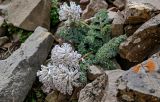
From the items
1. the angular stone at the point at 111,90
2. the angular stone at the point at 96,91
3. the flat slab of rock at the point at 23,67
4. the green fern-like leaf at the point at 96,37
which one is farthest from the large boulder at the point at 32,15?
the angular stone at the point at 96,91

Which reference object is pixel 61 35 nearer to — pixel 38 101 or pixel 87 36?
pixel 87 36

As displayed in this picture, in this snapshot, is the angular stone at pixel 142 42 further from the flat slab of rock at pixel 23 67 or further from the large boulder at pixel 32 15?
the large boulder at pixel 32 15

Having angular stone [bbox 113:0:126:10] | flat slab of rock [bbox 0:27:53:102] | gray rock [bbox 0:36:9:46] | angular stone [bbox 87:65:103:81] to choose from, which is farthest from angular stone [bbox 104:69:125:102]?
gray rock [bbox 0:36:9:46]

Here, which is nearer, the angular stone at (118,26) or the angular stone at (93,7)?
the angular stone at (118,26)

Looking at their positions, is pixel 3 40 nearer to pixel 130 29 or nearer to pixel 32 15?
pixel 32 15

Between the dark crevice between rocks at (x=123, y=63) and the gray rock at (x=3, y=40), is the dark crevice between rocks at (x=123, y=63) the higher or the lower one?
the lower one

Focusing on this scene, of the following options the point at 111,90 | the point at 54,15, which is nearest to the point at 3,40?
the point at 54,15
